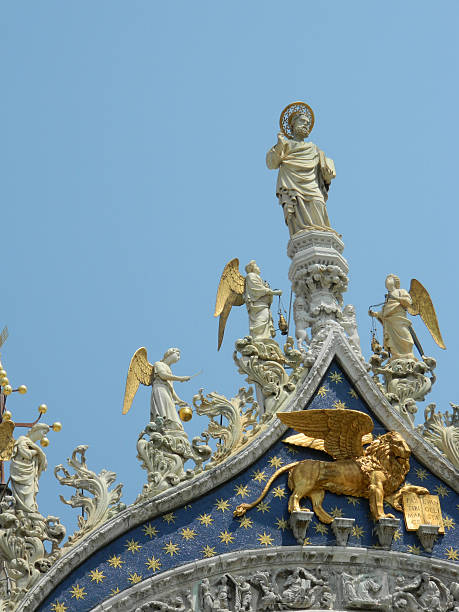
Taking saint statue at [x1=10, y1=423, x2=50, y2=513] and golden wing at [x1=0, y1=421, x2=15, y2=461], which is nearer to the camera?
saint statue at [x1=10, y1=423, x2=50, y2=513]

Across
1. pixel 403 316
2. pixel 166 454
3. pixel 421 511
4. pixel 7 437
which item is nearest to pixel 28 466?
pixel 7 437

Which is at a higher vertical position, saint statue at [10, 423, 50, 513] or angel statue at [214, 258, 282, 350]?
angel statue at [214, 258, 282, 350]

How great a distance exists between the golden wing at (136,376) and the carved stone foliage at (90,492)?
1.36 m

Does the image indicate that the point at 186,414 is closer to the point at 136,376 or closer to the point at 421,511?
the point at 136,376

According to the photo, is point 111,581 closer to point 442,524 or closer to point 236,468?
point 236,468

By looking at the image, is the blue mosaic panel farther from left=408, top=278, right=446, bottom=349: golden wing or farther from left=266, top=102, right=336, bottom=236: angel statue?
left=266, top=102, right=336, bottom=236: angel statue

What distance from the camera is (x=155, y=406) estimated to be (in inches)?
738

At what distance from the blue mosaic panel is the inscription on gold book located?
107 mm

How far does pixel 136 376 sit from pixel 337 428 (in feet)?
8.63

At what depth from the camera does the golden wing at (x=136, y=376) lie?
62.7 ft

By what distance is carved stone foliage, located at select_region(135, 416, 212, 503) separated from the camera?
17891 millimetres

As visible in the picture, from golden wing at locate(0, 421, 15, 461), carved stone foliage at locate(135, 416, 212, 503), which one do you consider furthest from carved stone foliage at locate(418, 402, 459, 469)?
golden wing at locate(0, 421, 15, 461)

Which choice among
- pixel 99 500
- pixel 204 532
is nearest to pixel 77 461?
pixel 99 500

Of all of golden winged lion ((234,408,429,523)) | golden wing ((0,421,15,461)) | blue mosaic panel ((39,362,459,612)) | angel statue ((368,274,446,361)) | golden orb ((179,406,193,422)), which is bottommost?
blue mosaic panel ((39,362,459,612))
